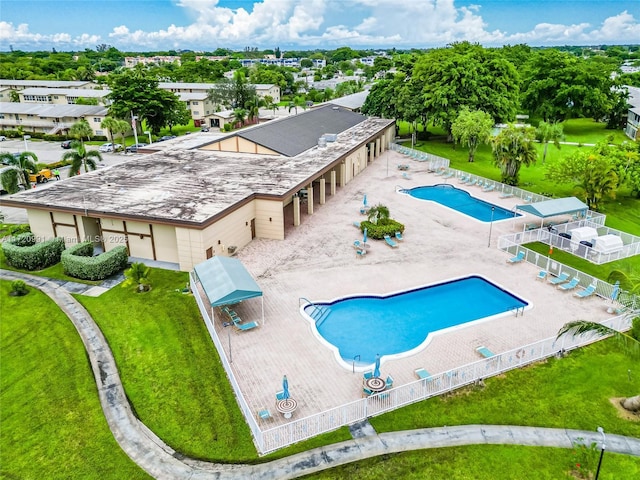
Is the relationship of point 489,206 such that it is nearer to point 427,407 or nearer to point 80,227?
point 427,407

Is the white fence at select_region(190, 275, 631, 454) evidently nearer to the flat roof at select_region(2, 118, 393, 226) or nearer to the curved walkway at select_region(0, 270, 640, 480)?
the curved walkway at select_region(0, 270, 640, 480)

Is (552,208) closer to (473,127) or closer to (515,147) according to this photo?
(515,147)

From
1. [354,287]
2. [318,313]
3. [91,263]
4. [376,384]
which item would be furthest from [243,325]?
[91,263]

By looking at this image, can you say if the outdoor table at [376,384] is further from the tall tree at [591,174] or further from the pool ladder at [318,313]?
the tall tree at [591,174]

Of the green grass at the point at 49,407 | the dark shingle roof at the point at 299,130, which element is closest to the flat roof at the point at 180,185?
the dark shingle roof at the point at 299,130

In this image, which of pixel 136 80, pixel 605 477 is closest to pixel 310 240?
pixel 605 477

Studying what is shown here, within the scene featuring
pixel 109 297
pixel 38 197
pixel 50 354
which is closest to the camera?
pixel 50 354
